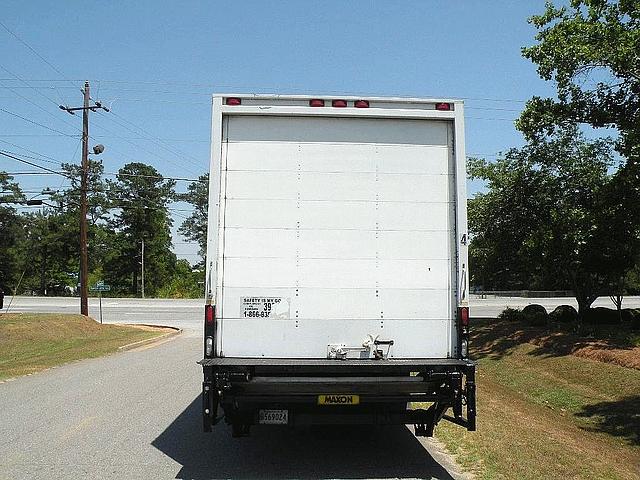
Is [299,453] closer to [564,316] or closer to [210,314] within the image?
[210,314]

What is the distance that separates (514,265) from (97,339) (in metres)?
14.9

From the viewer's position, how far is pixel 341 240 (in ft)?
22.2

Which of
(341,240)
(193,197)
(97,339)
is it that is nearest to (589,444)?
(341,240)

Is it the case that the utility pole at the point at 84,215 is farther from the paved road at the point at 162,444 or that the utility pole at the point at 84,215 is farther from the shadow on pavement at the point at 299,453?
the shadow on pavement at the point at 299,453

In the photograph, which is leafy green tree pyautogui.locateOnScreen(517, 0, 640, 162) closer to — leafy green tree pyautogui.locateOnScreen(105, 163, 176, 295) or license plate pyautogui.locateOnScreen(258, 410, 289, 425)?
license plate pyautogui.locateOnScreen(258, 410, 289, 425)

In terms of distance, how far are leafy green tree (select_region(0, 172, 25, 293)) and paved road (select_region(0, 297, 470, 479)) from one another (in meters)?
70.9

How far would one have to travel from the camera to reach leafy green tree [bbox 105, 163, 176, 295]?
7812 centimetres

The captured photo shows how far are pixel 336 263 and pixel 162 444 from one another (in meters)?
3.07

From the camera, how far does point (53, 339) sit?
77.8 ft

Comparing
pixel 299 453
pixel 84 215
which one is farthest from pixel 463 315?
pixel 84 215

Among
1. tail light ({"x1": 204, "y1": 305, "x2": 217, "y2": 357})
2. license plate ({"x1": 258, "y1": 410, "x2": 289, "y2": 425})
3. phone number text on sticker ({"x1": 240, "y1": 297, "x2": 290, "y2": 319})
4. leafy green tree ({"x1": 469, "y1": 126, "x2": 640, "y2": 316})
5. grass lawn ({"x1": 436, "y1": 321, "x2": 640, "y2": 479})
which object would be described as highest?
leafy green tree ({"x1": 469, "y1": 126, "x2": 640, "y2": 316})

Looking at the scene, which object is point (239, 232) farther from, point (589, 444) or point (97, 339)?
point (97, 339)

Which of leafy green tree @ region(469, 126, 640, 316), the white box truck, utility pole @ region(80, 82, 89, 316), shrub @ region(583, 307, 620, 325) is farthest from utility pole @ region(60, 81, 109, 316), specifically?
the white box truck

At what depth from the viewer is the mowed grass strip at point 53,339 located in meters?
17.5
